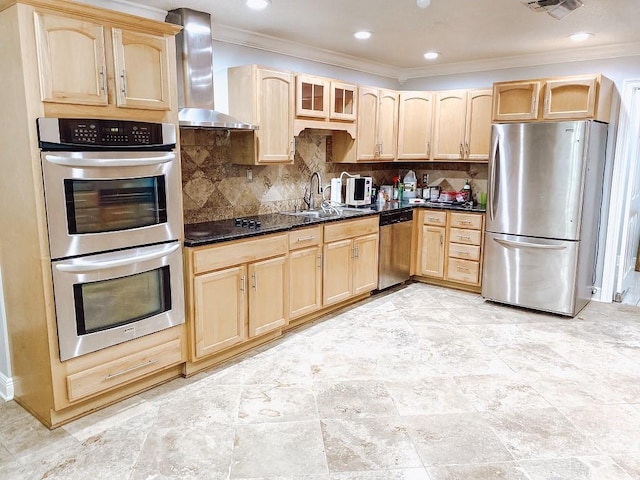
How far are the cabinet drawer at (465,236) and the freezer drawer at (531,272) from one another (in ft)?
0.88

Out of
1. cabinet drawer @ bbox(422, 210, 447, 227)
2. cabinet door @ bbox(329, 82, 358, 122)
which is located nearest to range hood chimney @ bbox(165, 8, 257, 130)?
cabinet door @ bbox(329, 82, 358, 122)

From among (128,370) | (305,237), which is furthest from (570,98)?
(128,370)

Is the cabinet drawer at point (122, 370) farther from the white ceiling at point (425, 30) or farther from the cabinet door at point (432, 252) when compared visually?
the cabinet door at point (432, 252)

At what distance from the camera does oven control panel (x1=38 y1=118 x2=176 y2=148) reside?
2.35 meters

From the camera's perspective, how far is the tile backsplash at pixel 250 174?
3818mm

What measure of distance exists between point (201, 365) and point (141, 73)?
194 cm

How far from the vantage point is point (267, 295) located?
366 centimetres

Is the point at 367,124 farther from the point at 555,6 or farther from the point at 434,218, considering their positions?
the point at 555,6

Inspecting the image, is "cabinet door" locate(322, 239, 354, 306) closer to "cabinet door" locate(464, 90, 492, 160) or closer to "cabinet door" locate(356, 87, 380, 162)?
"cabinet door" locate(356, 87, 380, 162)

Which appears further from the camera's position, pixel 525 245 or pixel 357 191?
pixel 357 191

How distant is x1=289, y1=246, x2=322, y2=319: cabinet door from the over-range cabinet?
1137mm

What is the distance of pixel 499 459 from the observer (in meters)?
2.38

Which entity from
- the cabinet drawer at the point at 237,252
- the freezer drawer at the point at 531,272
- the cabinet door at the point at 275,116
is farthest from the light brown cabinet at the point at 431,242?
the cabinet drawer at the point at 237,252

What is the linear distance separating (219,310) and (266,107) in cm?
173
